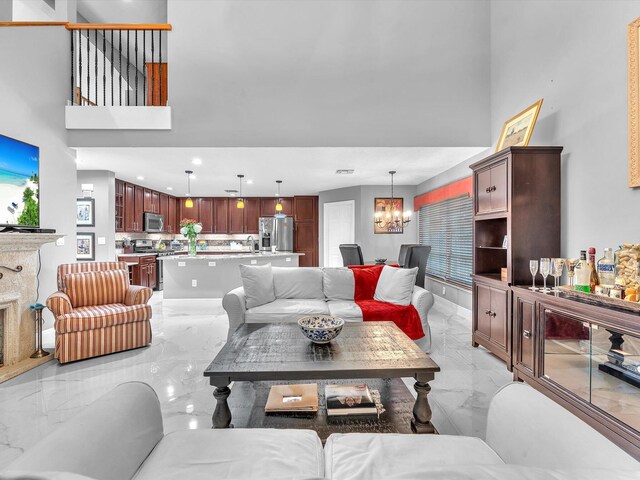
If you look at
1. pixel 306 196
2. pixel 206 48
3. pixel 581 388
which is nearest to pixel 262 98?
pixel 206 48

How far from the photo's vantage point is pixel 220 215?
8.80 m

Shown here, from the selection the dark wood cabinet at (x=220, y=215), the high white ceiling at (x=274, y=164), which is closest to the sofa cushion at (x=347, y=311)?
the high white ceiling at (x=274, y=164)

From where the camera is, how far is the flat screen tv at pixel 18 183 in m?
2.93

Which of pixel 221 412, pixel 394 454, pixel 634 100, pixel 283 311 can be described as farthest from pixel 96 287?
pixel 634 100

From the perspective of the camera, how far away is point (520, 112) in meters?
3.31

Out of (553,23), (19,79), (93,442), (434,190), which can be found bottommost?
(93,442)

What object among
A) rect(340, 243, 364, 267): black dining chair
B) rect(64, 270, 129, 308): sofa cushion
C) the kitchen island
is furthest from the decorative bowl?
the kitchen island

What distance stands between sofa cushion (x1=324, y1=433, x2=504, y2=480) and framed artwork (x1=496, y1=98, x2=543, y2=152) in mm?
2820

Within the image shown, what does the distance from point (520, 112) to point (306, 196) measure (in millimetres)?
5902

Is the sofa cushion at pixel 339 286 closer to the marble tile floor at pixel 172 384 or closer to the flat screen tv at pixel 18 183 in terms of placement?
the marble tile floor at pixel 172 384

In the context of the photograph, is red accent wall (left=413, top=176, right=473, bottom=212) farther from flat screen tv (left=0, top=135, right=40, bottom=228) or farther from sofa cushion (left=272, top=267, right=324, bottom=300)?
flat screen tv (left=0, top=135, right=40, bottom=228)

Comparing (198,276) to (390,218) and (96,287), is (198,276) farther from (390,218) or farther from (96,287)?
(390,218)

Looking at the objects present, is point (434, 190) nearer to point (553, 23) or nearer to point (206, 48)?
point (553, 23)

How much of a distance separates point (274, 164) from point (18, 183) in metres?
3.00
